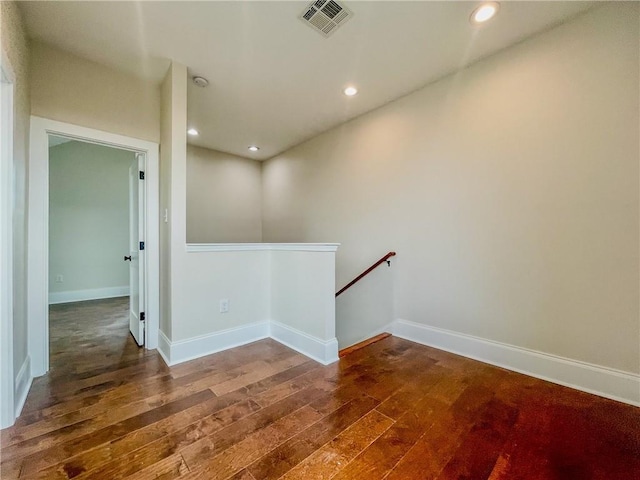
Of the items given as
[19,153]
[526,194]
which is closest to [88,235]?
[19,153]

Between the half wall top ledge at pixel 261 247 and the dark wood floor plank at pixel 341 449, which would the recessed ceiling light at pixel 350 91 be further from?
Answer: the dark wood floor plank at pixel 341 449

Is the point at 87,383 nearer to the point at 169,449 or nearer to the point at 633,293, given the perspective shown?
the point at 169,449

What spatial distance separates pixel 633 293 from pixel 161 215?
3.78m

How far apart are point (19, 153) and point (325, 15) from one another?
230cm

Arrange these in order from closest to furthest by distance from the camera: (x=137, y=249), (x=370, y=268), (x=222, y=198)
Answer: (x=137, y=249) < (x=370, y=268) < (x=222, y=198)

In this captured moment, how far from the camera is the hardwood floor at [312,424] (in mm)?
1234

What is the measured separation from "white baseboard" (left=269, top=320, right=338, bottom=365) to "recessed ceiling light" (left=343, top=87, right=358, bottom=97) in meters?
2.51

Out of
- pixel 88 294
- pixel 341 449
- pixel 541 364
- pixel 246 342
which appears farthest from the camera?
pixel 88 294

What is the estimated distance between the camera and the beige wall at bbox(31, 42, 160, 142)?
2.17 m

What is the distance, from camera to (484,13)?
6.08 feet

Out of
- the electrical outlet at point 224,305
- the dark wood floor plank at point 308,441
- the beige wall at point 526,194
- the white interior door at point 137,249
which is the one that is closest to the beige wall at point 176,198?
the electrical outlet at point 224,305

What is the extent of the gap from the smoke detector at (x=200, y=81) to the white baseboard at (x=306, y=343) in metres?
2.57

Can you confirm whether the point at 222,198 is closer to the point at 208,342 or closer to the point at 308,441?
the point at 208,342

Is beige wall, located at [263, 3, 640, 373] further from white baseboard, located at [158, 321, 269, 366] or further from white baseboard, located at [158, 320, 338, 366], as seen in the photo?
white baseboard, located at [158, 321, 269, 366]
